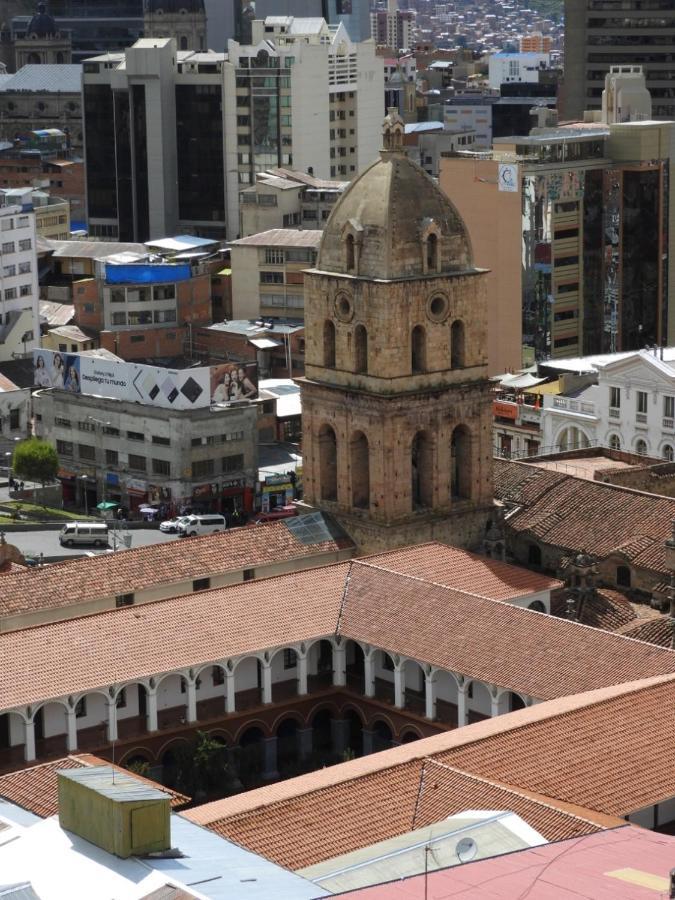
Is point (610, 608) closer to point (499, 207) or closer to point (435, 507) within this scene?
point (435, 507)

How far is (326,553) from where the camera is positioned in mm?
85500

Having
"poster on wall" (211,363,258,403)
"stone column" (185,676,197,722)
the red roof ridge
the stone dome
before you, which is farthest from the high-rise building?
the red roof ridge

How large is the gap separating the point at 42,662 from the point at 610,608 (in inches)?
777

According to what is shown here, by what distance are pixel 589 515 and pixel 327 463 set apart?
9.46 meters

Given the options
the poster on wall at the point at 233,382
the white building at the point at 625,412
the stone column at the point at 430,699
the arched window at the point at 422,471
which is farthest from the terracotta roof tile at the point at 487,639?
the poster on wall at the point at 233,382

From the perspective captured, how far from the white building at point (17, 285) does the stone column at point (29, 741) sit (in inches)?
3206

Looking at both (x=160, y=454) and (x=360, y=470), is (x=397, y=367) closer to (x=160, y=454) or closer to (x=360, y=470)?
(x=360, y=470)

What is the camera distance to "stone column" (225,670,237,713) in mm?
78250

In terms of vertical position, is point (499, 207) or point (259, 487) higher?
point (499, 207)

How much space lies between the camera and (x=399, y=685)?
7881 centimetres

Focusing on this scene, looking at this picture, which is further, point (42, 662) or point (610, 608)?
point (610, 608)

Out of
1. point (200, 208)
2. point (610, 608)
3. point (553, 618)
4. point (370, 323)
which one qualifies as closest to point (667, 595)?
point (610, 608)

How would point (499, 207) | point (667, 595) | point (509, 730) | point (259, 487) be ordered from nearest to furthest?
point (509, 730)
point (667, 595)
point (259, 487)
point (499, 207)

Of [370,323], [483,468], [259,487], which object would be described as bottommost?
[259,487]
